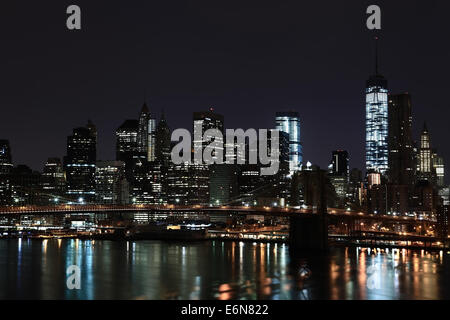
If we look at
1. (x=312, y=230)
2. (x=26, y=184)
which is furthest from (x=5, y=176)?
(x=312, y=230)

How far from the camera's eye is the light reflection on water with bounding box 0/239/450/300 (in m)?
38.0

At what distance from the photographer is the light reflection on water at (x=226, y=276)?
38.0 metres

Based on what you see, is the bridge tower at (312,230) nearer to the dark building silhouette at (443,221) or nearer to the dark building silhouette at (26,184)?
the dark building silhouette at (443,221)

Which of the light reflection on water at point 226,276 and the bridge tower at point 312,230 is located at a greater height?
the bridge tower at point 312,230

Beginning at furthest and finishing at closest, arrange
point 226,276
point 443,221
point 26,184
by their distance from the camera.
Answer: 1. point 26,184
2. point 443,221
3. point 226,276

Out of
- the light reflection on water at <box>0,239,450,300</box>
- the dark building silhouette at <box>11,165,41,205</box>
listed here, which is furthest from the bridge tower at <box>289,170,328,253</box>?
the dark building silhouette at <box>11,165,41,205</box>

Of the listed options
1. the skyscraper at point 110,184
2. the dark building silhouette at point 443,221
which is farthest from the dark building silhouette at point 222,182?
the dark building silhouette at point 443,221

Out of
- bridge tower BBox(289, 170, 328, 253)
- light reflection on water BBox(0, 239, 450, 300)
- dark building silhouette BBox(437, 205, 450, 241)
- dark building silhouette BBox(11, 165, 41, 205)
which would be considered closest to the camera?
light reflection on water BBox(0, 239, 450, 300)

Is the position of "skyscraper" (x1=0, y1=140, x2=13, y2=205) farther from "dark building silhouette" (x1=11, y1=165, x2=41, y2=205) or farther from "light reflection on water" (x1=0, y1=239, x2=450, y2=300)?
"light reflection on water" (x1=0, y1=239, x2=450, y2=300)

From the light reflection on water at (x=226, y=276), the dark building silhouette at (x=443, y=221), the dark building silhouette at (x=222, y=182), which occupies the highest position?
the dark building silhouette at (x=222, y=182)

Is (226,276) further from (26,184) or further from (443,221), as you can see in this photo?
(26,184)

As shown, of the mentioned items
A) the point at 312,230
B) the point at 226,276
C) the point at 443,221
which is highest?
the point at 312,230

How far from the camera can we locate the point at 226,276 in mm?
45781

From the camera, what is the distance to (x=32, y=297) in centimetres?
3675
